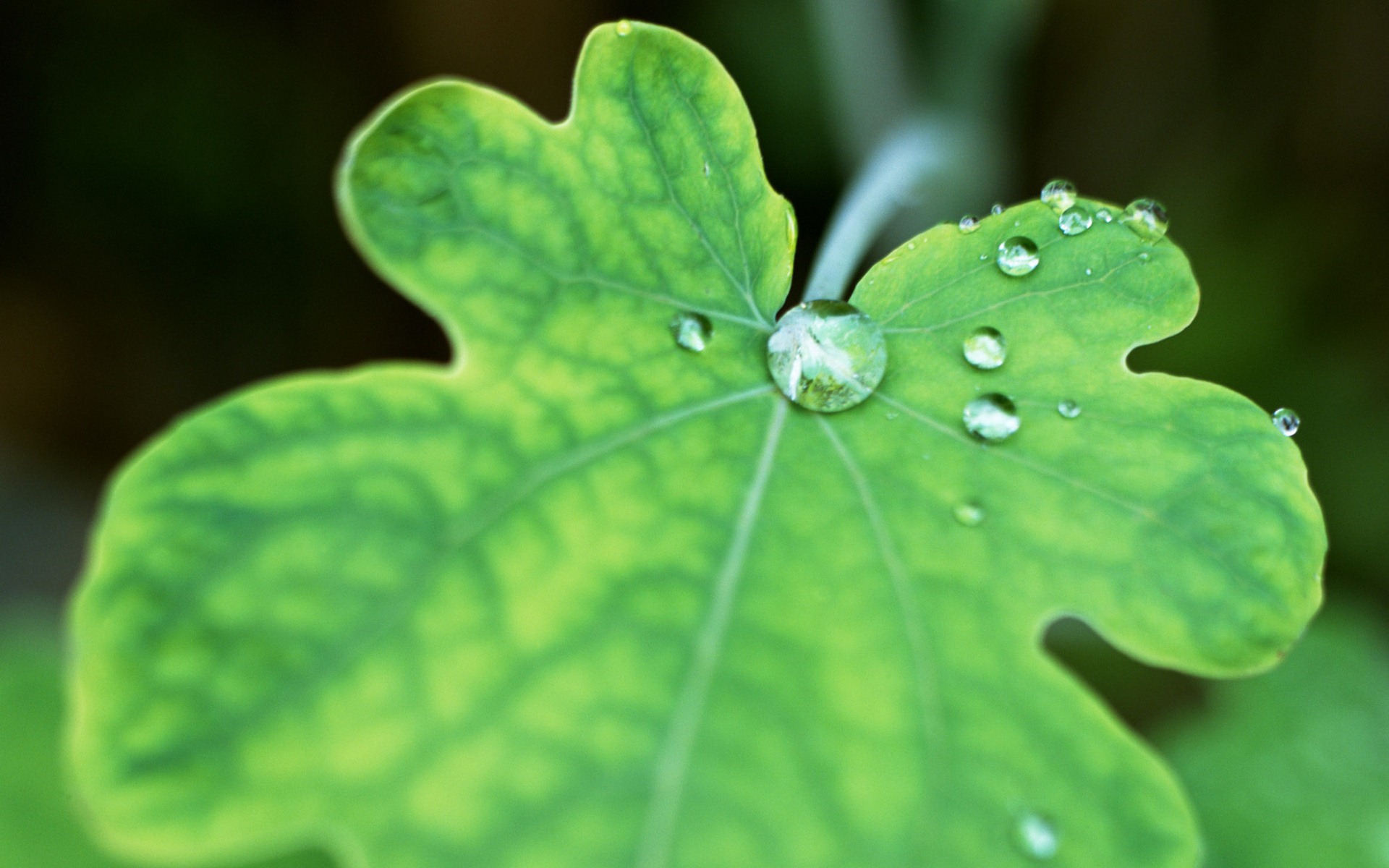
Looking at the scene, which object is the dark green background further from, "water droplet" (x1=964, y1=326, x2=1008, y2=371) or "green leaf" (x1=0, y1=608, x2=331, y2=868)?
"water droplet" (x1=964, y1=326, x2=1008, y2=371)

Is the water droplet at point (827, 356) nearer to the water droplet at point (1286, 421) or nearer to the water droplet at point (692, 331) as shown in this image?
the water droplet at point (692, 331)

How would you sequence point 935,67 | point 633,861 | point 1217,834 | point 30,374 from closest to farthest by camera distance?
1. point 633,861
2. point 1217,834
3. point 935,67
4. point 30,374

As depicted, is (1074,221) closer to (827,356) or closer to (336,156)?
(827,356)

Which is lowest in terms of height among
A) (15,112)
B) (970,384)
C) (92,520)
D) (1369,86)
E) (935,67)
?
(970,384)

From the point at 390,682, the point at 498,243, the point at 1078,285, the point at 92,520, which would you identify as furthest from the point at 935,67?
the point at 92,520

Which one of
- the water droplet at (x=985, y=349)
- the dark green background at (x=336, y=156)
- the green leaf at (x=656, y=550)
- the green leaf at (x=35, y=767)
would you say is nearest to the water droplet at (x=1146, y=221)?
the green leaf at (x=656, y=550)

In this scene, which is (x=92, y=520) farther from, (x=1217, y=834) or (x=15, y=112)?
(x=1217, y=834)

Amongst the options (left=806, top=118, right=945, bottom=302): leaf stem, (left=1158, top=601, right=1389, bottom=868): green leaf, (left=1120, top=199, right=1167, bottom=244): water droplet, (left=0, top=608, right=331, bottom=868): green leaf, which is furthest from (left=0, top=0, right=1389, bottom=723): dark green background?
(left=1120, top=199, right=1167, bottom=244): water droplet

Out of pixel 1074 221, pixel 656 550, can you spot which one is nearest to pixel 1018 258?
pixel 1074 221
